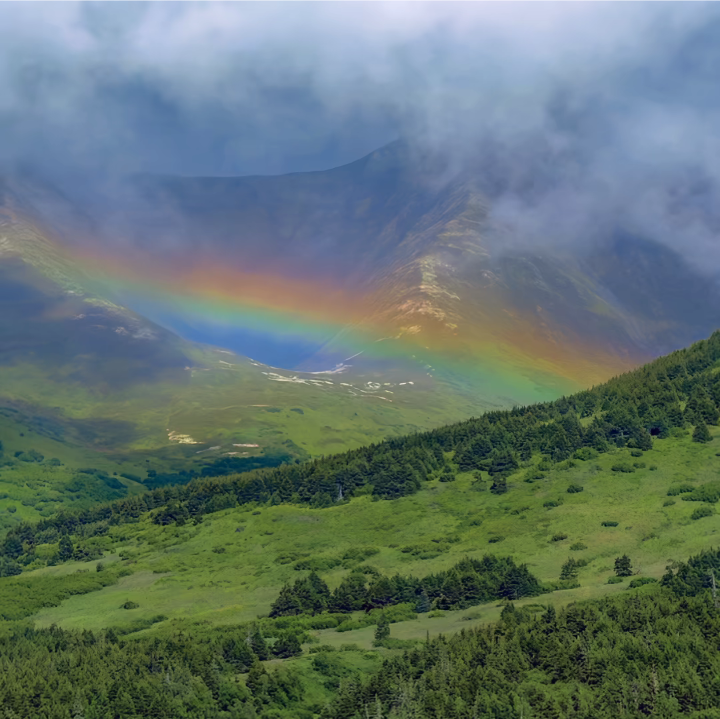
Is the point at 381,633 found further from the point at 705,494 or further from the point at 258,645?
the point at 705,494

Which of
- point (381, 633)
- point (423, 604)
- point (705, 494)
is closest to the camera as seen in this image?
point (381, 633)

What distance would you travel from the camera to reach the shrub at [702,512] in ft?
510

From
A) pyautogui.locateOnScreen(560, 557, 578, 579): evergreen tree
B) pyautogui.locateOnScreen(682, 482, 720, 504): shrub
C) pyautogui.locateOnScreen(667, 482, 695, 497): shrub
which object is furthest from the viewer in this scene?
pyautogui.locateOnScreen(667, 482, 695, 497): shrub

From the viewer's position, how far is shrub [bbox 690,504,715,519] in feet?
510

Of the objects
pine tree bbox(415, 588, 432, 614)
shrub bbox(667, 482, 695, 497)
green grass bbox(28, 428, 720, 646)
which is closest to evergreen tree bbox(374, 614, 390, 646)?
green grass bbox(28, 428, 720, 646)

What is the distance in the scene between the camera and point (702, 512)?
512 ft

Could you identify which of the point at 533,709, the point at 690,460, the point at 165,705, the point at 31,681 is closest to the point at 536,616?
the point at 533,709

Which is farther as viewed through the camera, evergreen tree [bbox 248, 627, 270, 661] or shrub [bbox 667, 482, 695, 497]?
shrub [bbox 667, 482, 695, 497]

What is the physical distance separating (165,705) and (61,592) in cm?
10287

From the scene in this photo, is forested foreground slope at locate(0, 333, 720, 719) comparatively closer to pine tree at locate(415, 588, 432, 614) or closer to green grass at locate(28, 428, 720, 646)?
green grass at locate(28, 428, 720, 646)

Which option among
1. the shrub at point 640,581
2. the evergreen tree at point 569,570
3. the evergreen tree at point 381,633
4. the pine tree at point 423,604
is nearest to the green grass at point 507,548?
the evergreen tree at point 569,570

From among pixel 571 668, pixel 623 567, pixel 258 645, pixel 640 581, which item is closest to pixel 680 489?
pixel 623 567

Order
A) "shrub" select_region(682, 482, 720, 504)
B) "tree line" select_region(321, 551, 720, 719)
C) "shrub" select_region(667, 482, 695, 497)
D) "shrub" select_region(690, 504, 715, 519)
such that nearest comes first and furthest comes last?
"tree line" select_region(321, 551, 720, 719) → "shrub" select_region(690, 504, 715, 519) → "shrub" select_region(682, 482, 720, 504) → "shrub" select_region(667, 482, 695, 497)

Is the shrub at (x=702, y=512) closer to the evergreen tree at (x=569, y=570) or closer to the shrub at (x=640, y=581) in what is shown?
the evergreen tree at (x=569, y=570)
